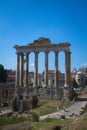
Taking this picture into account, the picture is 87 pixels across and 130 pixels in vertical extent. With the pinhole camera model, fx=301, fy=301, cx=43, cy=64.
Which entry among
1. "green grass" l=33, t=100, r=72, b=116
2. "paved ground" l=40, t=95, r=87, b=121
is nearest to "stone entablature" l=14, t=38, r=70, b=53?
"green grass" l=33, t=100, r=72, b=116

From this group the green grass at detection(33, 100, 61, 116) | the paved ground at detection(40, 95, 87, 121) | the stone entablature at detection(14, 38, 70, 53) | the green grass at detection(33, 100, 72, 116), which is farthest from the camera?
the stone entablature at detection(14, 38, 70, 53)

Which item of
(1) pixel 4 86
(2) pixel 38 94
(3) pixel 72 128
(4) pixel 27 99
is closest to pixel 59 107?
(4) pixel 27 99

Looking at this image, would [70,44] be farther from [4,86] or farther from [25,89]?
[4,86]

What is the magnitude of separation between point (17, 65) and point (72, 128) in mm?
46937

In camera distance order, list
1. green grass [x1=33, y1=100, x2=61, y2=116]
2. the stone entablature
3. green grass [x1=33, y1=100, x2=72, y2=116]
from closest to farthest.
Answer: green grass [x1=33, y1=100, x2=61, y2=116]
green grass [x1=33, y1=100, x2=72, y2=116]
the stone entablature

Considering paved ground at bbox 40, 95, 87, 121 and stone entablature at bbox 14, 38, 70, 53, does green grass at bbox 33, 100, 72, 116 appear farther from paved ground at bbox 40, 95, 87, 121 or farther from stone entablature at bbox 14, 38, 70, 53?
stone entablature at bbox 14, 38, 70, 53

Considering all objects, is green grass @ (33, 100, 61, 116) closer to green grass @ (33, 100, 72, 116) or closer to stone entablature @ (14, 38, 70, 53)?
green grass @ (33, 100, 72, 116)

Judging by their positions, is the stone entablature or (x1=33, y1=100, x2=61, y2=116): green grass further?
the stone entablature

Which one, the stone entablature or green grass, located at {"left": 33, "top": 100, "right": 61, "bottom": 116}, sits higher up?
the stone entablature

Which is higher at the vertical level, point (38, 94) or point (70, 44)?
point (70, 44)

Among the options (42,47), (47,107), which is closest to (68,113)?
(47,107)

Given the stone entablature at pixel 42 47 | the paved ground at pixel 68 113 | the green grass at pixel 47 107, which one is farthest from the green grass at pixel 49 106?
the stone entablature at pixel 42 47

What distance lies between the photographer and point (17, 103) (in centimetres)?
4847

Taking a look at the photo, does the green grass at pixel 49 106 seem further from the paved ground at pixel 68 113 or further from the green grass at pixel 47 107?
the paved ground at pixel 68 113
